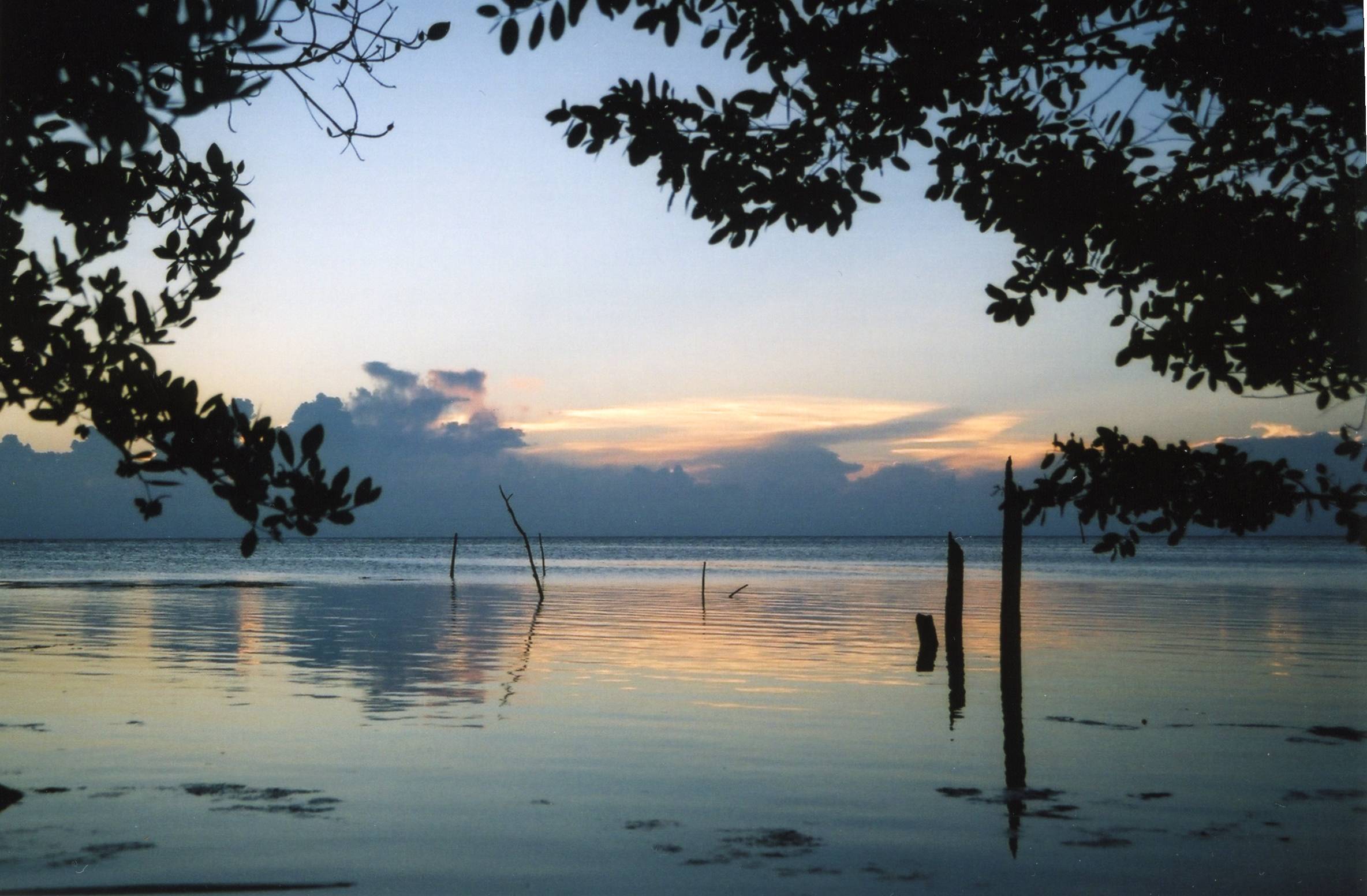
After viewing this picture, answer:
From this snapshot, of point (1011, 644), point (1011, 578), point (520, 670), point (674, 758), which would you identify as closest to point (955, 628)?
point (1011, 644)

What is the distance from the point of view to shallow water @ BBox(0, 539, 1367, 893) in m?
9.41

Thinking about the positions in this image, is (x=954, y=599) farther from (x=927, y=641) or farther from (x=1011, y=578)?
(x=1011, y=578)

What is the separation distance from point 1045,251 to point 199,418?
555 centimetres

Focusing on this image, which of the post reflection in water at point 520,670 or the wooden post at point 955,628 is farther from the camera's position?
the wooden post at point 955,628

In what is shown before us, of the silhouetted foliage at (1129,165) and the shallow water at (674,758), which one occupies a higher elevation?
the silhouetted foliage at (1129,165)

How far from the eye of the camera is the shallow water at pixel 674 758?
9.41 metres

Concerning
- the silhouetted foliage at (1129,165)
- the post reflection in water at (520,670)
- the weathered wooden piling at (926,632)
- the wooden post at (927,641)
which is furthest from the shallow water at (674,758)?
the silhouetted foliage at (1129,165)

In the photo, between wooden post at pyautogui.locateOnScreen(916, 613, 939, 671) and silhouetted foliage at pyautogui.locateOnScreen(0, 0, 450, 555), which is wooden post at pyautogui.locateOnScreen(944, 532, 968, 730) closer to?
wooden post at pyautogui.locateOnScreen(916, 613, 939, 671)

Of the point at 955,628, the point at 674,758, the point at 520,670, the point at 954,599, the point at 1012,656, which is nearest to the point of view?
the point at 674,758

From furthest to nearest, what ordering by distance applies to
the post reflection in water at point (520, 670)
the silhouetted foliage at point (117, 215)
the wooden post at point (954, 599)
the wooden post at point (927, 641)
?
1. the wooden post at point (927, 641)
2. the wooden post at point (954, 599)
3. the post reflection in water at point (520, 670)
4. the silhouetted foliage at point (117, 215)

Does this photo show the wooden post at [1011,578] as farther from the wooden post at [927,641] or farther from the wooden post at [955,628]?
the wooden post at [927,641]

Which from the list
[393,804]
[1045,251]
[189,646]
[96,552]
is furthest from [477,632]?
[96,552]

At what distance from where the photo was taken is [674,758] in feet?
44.1

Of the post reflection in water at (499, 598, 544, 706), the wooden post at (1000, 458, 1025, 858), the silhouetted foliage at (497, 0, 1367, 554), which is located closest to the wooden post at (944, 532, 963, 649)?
the wooden post at (1000, 458, 1025, 858)
